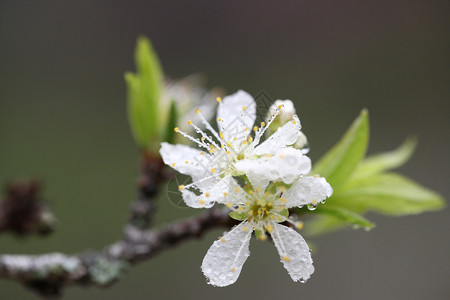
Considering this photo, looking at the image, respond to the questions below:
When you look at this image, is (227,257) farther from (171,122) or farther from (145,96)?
(145,96)

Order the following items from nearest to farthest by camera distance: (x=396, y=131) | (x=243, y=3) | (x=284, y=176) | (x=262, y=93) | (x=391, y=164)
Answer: (x=284, y=176) → (x=262, y=93) → (x=391, y=164) → (x=396, y=131) → (x=243, y=3)

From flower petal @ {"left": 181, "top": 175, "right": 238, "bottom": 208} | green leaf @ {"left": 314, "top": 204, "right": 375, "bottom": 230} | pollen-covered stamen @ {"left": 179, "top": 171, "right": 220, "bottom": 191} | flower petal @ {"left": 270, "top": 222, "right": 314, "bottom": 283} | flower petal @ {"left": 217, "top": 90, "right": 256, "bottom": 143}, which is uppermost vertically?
flower petal @ {"left": 217, "top": 90, "right": 256, "bottom": 143}

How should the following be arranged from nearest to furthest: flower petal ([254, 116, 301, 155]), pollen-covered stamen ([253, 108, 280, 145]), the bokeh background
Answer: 1. flower petal ([254, 116, 301, 155])
2. pollen-covered stamen ([253, 108, 280, 145])
3. the bokeh background

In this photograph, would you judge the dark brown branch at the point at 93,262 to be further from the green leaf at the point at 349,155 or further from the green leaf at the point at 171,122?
the green leaf at the point at 349,155

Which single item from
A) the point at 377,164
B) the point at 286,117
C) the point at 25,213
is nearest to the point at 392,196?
the point at 377,164

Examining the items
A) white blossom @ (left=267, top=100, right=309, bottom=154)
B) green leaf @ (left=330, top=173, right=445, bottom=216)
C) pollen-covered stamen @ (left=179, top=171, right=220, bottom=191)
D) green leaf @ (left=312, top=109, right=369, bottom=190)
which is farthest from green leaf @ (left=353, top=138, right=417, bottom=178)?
pollen-covered stamen @ (left=179, top=171, right=220, bottom=191)

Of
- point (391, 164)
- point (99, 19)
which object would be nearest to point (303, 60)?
point (99, 19)

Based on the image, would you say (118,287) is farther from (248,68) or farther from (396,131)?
(396,131)

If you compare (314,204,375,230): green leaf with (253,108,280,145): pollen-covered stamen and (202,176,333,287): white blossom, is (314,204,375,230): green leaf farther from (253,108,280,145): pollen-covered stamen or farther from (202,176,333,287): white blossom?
(253,108,280,145): pollen-covered stamen
